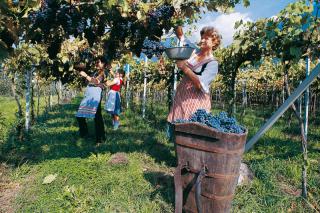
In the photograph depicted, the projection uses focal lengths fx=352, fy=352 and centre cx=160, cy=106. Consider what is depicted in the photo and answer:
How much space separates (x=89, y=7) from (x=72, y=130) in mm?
4146

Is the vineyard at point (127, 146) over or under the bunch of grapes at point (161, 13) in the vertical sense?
under

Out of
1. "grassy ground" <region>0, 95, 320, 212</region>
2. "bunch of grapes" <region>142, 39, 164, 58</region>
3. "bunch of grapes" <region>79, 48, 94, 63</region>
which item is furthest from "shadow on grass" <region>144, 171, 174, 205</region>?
"bunch of grapes" <region>79, 48, 94, 63</region>

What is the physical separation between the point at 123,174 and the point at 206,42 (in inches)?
76.1

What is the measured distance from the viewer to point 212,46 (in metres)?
3.27

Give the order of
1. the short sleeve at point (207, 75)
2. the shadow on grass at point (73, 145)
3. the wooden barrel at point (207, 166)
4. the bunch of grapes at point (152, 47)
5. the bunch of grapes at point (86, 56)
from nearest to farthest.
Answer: the wooden barrel at point (207, 166), the short sleeve at point (207, 75), the bunch of grapes at point (152, 47), the shadow on grass at point (73, 145), the bunch of grapes at point (86, 56)

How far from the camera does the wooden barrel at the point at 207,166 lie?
8.41ft

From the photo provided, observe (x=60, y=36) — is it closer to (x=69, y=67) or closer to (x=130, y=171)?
(x=69, y=67)

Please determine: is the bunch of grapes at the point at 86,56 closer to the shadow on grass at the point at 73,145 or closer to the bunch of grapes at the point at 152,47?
the shadow on grass at the point at 73,145

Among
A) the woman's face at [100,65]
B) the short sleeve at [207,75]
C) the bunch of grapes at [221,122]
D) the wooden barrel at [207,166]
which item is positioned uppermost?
the woman's face at [100,65]

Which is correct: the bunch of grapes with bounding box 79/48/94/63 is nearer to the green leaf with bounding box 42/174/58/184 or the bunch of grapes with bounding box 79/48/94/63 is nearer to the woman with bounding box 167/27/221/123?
the green leaf with bounding box 42/174/58/184

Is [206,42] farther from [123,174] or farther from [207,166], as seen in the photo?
[123,174]

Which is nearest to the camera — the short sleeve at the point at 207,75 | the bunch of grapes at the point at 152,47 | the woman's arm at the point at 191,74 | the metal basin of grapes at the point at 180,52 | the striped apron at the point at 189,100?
the metal basin of grapes at the point at 180,52

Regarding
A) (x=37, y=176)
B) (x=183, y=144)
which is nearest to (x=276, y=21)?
(x=183, y=144)

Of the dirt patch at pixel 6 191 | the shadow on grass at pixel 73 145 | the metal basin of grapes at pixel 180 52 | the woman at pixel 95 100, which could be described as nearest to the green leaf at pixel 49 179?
the dirt patch at pixel 6 191
